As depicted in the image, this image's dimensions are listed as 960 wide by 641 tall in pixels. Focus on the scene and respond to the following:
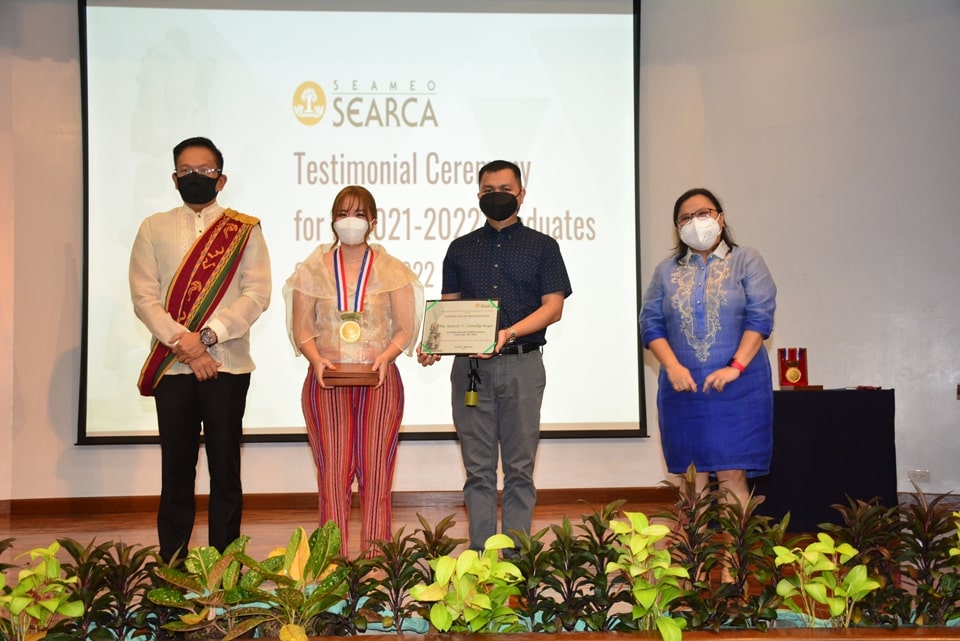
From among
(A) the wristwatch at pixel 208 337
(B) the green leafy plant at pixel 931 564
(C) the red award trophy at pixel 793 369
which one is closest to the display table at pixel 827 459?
(C) the red award trophy at pixel 793 369

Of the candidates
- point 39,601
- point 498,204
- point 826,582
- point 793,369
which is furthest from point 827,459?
point 39,601

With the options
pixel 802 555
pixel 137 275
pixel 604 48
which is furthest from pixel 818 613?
pixel 604 48

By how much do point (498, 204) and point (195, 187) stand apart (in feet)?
3.56

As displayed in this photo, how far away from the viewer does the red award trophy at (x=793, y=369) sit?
15.1 feet

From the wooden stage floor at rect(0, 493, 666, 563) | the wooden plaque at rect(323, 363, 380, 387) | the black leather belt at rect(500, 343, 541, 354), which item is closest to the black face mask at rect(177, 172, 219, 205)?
the wooden plaque at rect(323, 363, 380, 387)

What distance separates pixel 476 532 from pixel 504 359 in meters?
0.64

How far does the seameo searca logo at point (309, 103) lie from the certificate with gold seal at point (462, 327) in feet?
8.26

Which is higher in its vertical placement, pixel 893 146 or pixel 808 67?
pixel 808 67

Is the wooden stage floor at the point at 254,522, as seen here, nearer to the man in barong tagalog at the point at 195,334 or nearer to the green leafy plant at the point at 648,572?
the man in barong tagalog at the point at 195,334

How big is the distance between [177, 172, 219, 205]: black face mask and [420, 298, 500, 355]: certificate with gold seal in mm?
888

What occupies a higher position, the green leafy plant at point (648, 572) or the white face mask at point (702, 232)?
the white face mask at point (702, 232)

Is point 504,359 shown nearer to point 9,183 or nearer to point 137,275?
point 137,275

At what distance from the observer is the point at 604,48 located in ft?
17.8

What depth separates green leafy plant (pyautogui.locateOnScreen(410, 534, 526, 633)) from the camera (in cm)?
157
